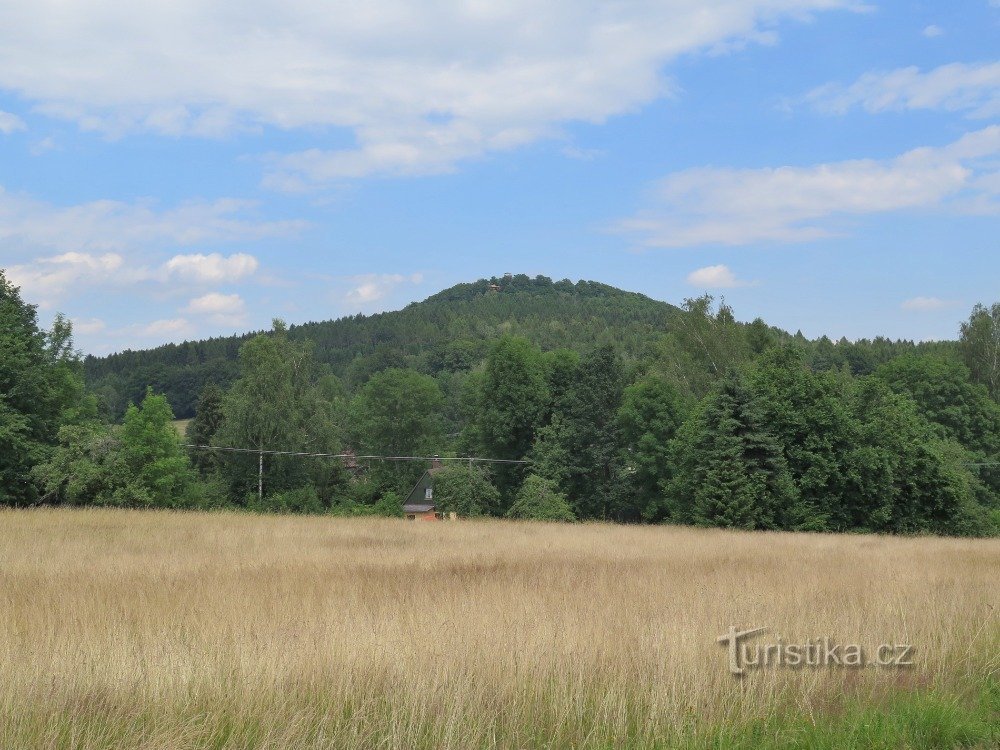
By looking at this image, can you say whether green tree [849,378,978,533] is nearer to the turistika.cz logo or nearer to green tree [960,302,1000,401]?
green tree [960,302,1000,401]

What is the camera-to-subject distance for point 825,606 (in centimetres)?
963

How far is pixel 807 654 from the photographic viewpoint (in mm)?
7703

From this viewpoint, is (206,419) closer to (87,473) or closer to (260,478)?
(260,478)

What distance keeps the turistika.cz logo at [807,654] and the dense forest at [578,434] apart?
36432 mm

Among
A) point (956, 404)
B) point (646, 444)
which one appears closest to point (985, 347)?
point (956, 404)

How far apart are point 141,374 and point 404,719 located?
332ft

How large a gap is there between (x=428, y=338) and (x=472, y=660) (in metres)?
133

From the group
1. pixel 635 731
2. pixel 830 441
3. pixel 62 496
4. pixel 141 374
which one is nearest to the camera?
pixel 635 731

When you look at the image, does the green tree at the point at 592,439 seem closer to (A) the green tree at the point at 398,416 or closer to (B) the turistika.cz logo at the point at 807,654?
(A) the green tree at the point at 398,416

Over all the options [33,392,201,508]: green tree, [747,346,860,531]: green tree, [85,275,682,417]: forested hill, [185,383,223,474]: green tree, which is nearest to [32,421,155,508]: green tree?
[33,392,201,508]: green tree

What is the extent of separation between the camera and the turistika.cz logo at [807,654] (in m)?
7.42

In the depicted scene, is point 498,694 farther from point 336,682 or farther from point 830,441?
point 830,441

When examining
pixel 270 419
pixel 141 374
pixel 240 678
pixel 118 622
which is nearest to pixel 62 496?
pixel 270 419

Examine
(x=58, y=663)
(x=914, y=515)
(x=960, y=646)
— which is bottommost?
(x=914, y=515)
